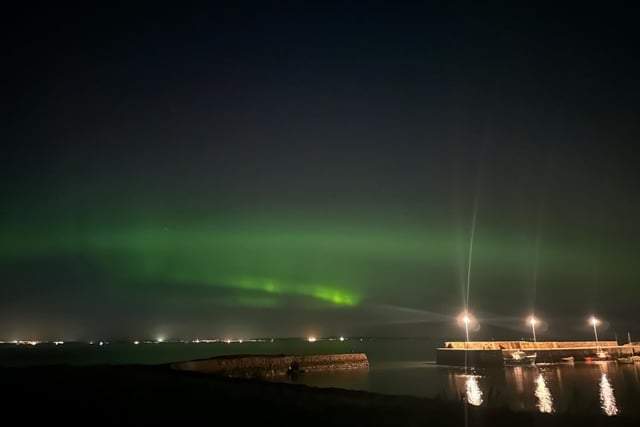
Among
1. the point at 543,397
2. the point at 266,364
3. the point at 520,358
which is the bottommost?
the point at 543,397

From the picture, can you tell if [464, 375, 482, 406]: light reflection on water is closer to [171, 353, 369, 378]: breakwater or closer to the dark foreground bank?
the dark foreground bank

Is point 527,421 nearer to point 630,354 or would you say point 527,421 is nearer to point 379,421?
point 379,421

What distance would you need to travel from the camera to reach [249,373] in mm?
54812

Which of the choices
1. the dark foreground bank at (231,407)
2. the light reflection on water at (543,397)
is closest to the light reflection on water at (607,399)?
the light reflection on water at (543,397)

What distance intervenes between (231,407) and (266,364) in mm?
39532

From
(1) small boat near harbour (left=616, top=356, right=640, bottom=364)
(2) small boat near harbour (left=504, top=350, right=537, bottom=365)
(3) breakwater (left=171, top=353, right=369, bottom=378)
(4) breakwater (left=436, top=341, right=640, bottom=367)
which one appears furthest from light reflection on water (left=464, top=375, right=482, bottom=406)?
(1) small boat near harbour (left=616, top=356, right=640, bottom=364)

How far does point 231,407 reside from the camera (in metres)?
20.7

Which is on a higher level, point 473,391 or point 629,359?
point 629,359

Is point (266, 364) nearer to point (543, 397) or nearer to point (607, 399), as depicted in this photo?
point (543, 397)

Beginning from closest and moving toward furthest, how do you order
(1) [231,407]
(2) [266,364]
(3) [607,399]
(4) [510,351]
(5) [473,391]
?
(1) [231,407] → (3) [607,399] → (5) [473,391] → (2) [266,364] → (4) [510,351]

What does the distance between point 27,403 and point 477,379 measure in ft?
176

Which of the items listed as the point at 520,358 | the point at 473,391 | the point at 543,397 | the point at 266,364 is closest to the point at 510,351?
the point at 520,358

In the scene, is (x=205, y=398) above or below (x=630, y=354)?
below

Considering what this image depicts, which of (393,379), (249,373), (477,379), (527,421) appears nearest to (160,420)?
(527,421)
